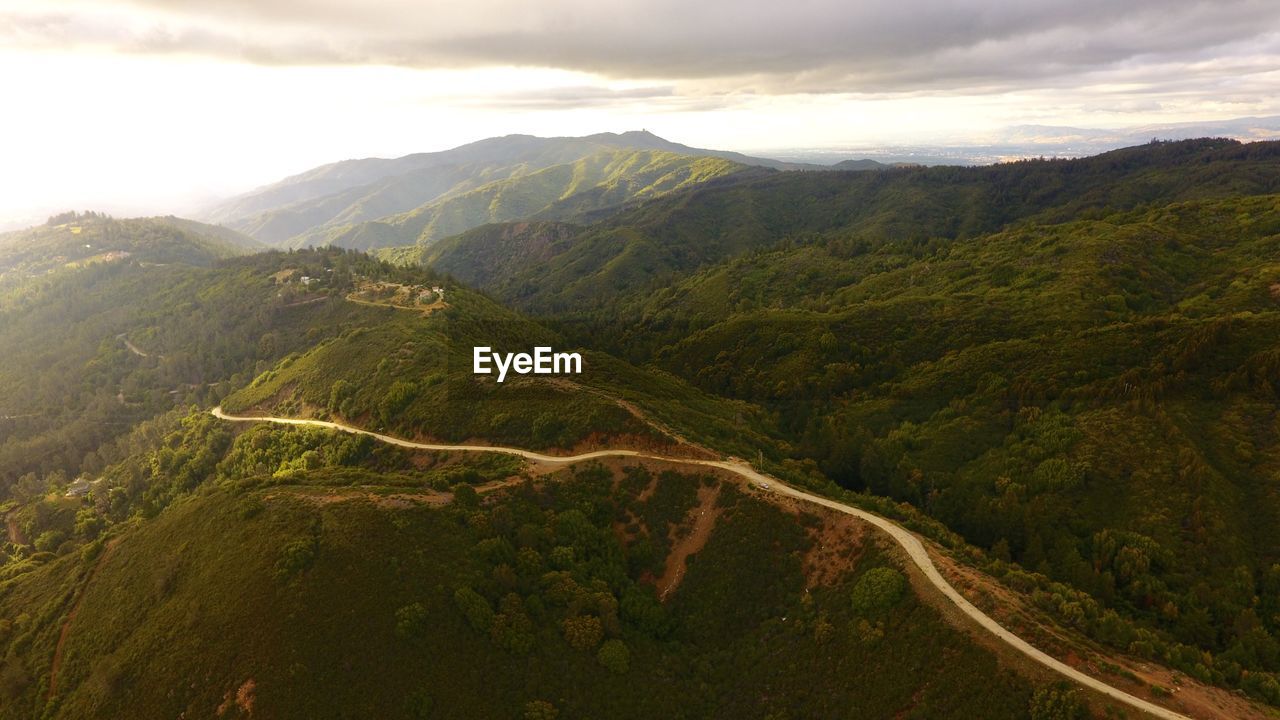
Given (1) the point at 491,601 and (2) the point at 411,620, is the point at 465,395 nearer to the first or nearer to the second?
(1) the point at 491,601

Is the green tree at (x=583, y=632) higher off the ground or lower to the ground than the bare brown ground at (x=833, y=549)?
lower

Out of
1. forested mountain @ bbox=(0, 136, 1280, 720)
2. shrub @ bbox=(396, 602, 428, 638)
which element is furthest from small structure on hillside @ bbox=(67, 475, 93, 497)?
shrub @ bbox=(396, 602, 428, 638)

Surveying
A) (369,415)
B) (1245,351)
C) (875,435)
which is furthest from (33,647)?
(1245,351)

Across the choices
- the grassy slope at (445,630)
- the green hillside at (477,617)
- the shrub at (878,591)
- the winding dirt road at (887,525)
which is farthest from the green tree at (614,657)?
the winding dirt road at (887,525)

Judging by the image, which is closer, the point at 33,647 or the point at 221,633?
the point at 221,633

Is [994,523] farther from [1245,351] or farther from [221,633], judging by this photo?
[221,633]

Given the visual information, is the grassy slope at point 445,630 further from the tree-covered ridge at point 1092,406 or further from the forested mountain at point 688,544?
the tree-covered ridge at point 1092,406
